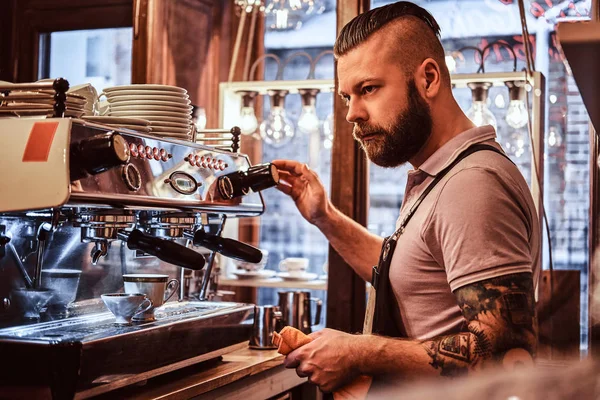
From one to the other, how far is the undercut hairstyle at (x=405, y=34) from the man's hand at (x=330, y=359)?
608 millimetres

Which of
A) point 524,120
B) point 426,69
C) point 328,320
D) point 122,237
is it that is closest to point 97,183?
point 122,237

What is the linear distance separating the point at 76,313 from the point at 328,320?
100 cm

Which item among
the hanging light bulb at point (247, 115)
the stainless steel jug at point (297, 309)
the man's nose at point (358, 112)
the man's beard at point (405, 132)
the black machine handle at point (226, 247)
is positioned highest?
the hanging light bulb at point (247, 115)

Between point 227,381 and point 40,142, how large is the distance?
2.75 feet

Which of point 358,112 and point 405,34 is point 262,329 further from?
point 405,34

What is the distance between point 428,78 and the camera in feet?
5.68

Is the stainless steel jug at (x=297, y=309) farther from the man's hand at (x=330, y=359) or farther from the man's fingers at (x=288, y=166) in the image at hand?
the man's hand at (x=330, y=359)

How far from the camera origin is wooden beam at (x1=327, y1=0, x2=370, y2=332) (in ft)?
8.52

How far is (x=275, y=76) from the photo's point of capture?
10.7 feet

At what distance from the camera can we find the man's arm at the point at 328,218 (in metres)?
2.20

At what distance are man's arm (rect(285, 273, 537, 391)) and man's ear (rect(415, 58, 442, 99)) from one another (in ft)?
1.65

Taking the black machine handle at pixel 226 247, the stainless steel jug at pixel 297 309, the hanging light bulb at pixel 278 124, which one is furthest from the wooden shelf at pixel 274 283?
the black machine handle at pixel 226 247

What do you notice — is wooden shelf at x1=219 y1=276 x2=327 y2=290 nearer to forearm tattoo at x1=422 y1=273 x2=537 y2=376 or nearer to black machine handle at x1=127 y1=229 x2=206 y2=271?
black machine handle at x1=127 y1=229 x2=206 y2=271

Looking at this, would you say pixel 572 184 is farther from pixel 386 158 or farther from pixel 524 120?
pixel 386 158
